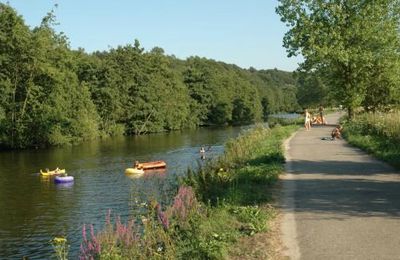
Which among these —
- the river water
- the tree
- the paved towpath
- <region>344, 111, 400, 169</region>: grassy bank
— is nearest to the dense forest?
the river water

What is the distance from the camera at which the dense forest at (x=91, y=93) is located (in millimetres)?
64375

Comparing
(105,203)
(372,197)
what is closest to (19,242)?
(105,203)

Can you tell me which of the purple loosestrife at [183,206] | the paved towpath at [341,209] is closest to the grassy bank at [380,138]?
the paved towpath at [341,209]

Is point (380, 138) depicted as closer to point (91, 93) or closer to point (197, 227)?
point (197, 227)

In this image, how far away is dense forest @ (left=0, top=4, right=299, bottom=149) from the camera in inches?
2534

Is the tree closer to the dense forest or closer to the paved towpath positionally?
the paved towpath

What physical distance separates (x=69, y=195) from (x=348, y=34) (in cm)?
2206

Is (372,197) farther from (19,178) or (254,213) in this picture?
(19,178)

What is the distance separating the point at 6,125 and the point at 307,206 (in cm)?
5754

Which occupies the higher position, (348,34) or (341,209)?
(348,34)

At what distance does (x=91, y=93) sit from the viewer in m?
86.1

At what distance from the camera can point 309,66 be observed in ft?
135

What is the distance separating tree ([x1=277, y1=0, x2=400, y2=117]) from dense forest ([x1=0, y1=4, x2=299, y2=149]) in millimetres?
35917

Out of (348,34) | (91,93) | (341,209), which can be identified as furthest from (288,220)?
(91,93)
